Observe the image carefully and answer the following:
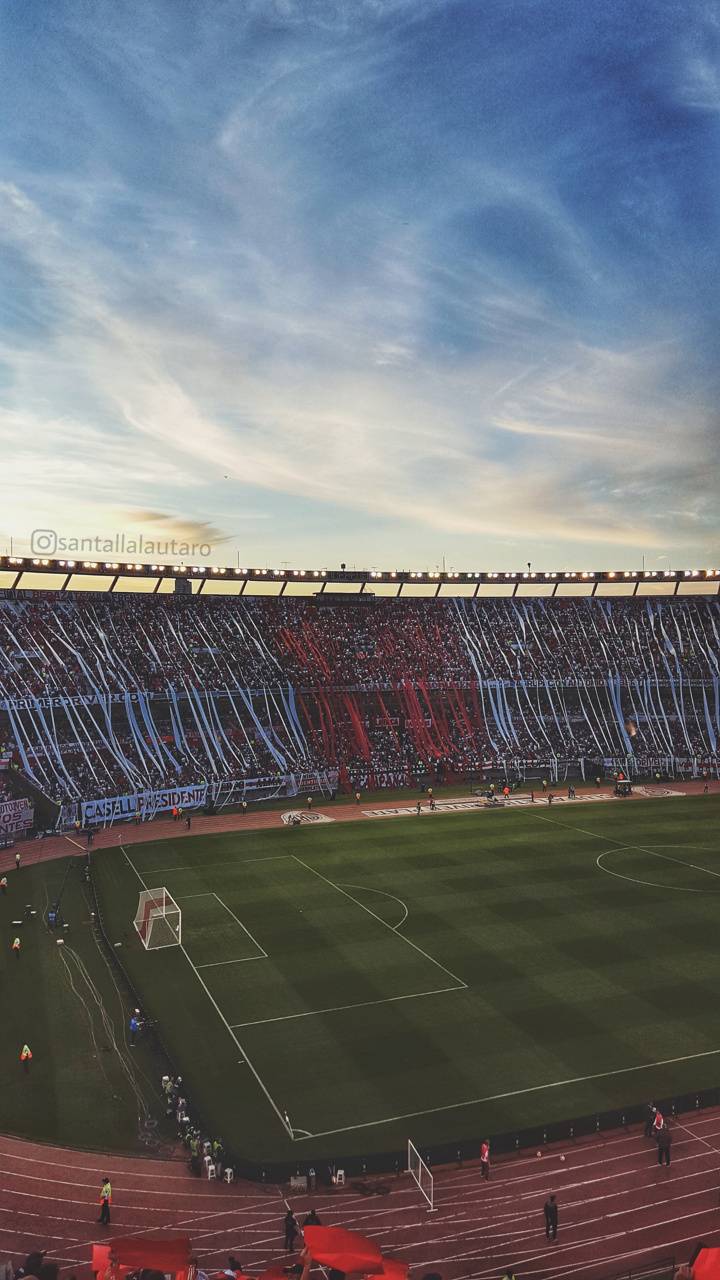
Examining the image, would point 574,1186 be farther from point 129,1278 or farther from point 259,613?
point 259,613

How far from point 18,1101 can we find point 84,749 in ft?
122

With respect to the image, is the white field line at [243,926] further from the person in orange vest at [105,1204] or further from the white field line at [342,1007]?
the person in orange vest at [105,1204]

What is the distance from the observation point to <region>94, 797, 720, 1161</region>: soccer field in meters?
21.7

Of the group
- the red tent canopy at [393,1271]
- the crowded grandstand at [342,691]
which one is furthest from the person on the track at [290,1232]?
the crowded grandstand at [342,691]

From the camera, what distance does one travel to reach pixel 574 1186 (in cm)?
1862

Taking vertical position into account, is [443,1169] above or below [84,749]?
below

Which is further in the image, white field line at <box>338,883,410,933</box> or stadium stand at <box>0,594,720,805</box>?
stadium stand at <box>0,594,720,805</box>

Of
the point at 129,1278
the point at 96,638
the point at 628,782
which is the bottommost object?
the point at 129,1278

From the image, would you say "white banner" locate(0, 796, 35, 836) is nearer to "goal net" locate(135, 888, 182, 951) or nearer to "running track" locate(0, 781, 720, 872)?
"running track" locate(0, 781, 720, 872)

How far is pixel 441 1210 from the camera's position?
17750mm

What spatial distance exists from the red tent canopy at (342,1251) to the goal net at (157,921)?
65.3 ft

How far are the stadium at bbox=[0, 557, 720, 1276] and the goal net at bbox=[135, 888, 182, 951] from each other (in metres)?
0.18

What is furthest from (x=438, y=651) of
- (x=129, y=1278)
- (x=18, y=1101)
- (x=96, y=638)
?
(x=129, y=1278)

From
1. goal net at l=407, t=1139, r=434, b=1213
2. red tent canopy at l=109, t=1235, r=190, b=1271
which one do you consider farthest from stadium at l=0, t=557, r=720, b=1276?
red tent canopy at l=109, t=1235, r=190, b=1271
